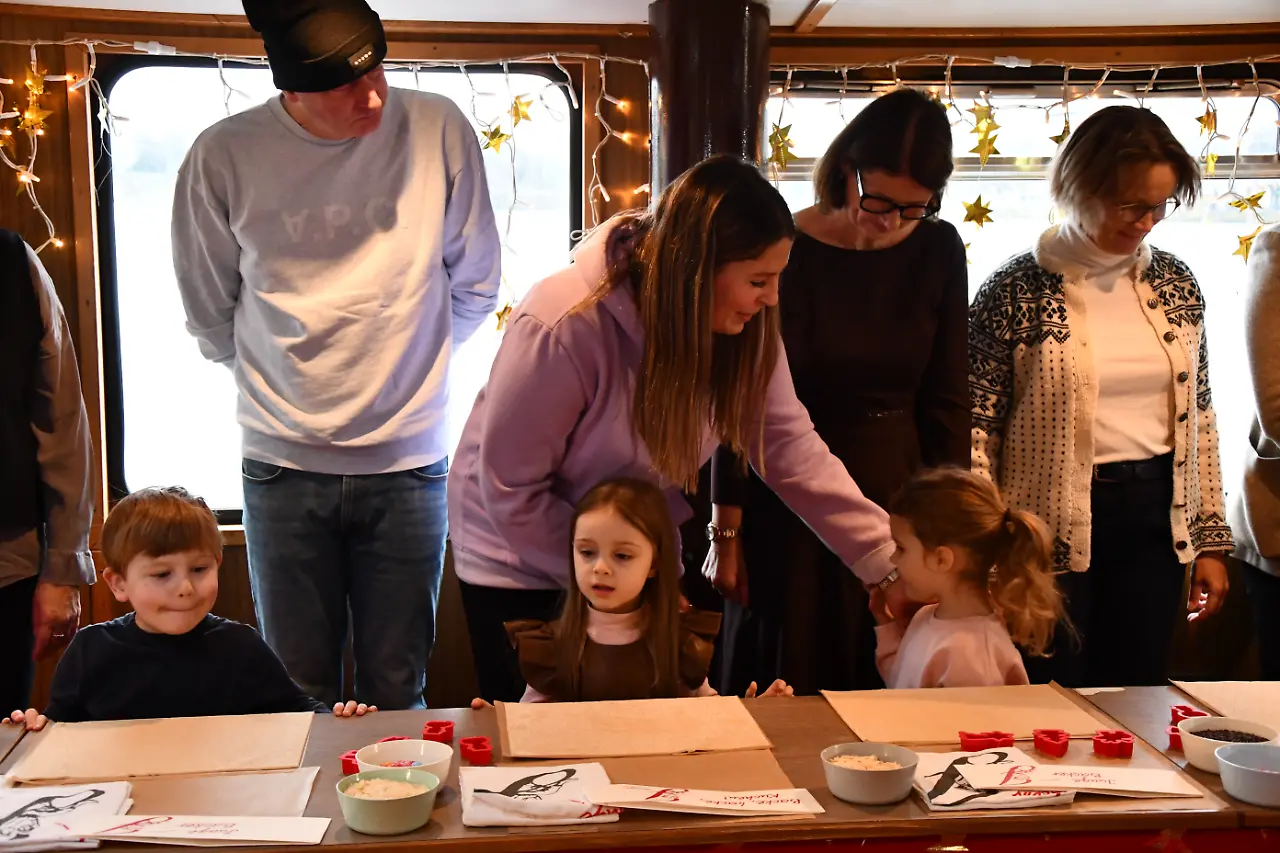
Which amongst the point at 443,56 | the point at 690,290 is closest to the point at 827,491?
the point at 690,290

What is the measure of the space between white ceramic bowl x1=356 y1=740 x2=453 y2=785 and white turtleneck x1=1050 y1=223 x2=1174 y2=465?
146cm

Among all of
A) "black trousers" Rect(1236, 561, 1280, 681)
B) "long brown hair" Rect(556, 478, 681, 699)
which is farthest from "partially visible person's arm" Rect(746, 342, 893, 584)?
"black trousers" Rect(1236, 561, 1280, 681)

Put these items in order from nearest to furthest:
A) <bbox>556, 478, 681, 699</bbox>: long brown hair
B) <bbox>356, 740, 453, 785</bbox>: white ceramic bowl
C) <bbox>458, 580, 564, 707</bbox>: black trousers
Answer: <bbox>356, 740, 453, 785</bbox>: white ceramic bowl
<bbox>556, 478, 681, 699</bbox>: long brown hair
<bbox>458, 580, 564, 707</bbox>: black trousers

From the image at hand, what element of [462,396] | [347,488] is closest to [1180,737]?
[347,488]

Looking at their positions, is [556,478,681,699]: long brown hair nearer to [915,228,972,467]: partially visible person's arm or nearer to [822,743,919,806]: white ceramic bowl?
[822,743,919,806]: white ceramic bowl

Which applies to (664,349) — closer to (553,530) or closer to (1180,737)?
(553,530)

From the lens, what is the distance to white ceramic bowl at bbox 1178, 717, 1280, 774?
147 centimetres

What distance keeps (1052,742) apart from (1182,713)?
279 millimetres

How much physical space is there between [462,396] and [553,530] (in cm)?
155

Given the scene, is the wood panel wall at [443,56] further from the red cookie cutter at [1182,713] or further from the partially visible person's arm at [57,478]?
the red cookie cutter at [1182,713]

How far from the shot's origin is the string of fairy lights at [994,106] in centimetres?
327

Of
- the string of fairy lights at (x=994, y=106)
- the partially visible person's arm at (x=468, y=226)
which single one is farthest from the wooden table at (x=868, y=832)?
the string of fairy lights at (x=994, y=106)

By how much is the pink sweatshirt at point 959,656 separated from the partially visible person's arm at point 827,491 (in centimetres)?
15

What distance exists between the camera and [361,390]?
2.33 metres
